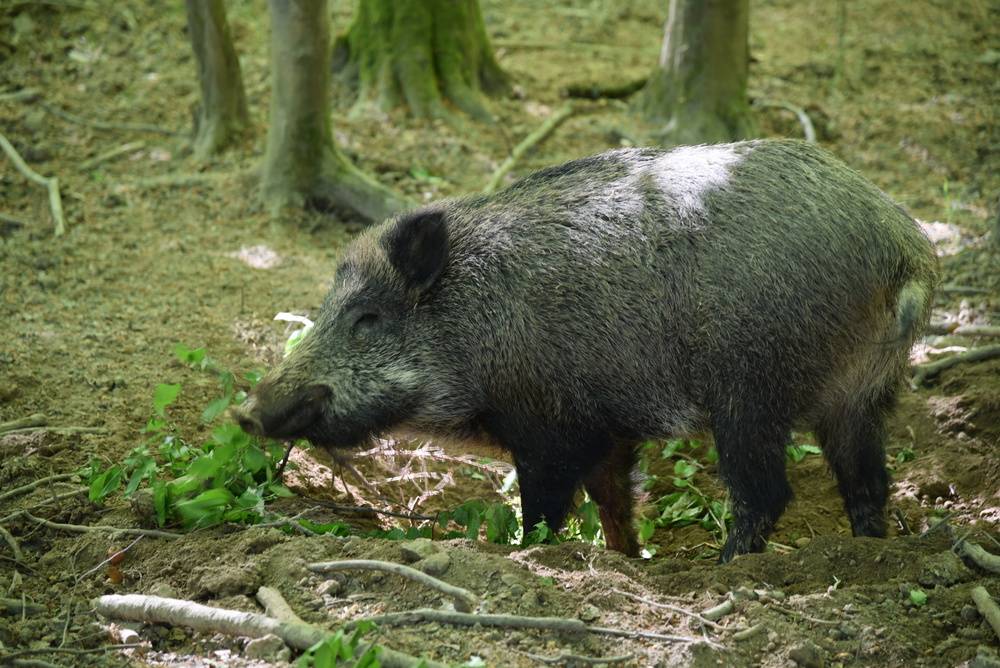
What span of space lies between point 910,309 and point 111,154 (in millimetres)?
6763

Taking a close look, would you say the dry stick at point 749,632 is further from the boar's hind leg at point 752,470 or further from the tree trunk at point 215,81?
the tree trunk at point 215,81

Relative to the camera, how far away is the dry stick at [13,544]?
3975 mm

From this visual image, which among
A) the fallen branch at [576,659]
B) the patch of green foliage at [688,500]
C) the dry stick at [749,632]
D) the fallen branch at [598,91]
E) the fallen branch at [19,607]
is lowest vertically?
the patch of green foliage at [688,500]

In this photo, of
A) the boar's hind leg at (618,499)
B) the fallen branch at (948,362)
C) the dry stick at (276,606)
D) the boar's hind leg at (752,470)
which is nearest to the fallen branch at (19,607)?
the dry stick at (276,606)

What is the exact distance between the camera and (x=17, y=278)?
6801 millimetres

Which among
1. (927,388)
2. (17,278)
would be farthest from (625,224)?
(17,278)

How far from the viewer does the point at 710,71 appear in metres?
8.51

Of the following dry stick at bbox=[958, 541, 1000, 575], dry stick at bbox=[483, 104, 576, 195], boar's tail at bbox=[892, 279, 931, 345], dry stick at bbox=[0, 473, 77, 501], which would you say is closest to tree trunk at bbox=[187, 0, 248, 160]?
dry stick at bbox=[483, 104, 576, 195]

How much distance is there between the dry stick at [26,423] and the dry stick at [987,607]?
4.05 m

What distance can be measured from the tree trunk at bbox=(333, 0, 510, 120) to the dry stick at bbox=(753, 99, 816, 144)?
2567 millimetres

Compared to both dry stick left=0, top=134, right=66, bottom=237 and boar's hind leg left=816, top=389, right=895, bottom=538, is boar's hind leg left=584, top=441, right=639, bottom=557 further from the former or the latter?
dry stick left=0, top=134, right=66, bottom=237

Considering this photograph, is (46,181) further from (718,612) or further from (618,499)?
(718,612)

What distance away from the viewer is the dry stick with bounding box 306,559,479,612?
3.41m

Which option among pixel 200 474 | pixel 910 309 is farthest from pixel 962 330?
pixel 200 474
